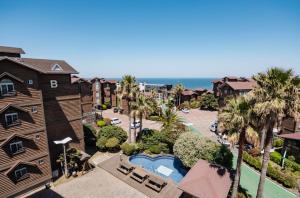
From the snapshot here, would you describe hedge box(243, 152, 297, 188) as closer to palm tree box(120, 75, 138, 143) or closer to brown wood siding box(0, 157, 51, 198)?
palm tree box(120, 75, 138, 143)

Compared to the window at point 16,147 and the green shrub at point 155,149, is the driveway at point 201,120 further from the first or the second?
the window at point 16,147

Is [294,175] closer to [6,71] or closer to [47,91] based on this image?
[47,91]

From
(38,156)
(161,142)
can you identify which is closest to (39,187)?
(38,156)

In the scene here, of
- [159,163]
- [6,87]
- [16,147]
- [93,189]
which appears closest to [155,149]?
[159,163]

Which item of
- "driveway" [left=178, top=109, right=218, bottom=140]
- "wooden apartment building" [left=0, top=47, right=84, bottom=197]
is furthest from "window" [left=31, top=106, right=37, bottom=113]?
"driveway" [left=178, top=109, right=218, bottom=140]

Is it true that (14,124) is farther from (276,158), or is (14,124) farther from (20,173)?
(276,158)
